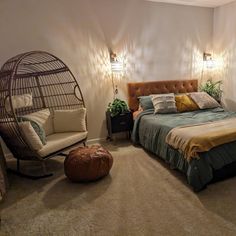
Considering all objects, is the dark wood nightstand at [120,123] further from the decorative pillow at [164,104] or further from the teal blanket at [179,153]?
the decorative pillow at [164,104]

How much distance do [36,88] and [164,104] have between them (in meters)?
2.28

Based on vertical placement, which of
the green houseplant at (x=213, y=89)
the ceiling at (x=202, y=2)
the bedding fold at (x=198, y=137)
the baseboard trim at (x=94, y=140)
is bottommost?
the baseboard trim at (x=94, y=140)

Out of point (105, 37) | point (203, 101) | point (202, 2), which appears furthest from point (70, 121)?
point (202, 2)

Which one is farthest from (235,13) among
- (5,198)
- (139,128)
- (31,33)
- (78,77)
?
(5,198)

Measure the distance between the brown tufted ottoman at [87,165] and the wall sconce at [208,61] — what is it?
3.49 meters

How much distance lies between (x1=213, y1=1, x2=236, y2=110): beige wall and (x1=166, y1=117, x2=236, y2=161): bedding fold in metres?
2.15

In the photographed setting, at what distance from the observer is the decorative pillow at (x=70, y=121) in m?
3.26

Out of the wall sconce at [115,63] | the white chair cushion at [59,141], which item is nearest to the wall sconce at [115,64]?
the wall sconce at [115,63]

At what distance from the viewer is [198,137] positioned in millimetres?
2238

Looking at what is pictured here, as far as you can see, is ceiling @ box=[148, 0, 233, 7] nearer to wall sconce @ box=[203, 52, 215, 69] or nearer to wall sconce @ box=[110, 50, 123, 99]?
wall sconce @ box=[203, 52, 215, 69]

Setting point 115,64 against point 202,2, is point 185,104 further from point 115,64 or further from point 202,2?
point 202,2

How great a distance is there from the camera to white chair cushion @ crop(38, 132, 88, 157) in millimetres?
2645

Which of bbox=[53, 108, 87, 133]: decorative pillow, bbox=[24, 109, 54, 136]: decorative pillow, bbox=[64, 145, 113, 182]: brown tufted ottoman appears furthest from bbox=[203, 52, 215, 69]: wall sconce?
bbox=[24, 109, 54, 136]: decorative pillow

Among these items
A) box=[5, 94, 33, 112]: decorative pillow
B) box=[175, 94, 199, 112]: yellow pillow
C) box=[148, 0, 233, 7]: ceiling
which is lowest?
box=[175, 94, 199, 112]: yellow pillow
